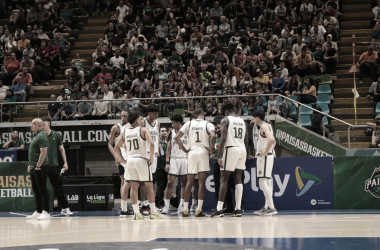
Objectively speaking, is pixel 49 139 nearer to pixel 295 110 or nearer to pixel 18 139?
pixel 18 139

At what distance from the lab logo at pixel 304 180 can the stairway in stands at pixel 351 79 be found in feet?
11.7

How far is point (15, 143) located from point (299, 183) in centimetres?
991

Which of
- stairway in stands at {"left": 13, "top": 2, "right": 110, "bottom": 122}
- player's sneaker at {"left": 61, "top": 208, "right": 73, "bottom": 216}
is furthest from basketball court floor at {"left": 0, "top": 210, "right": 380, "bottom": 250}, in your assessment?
stairway in stands at {"left": 13, "top": 2, "right": 110, "bottom": 122}

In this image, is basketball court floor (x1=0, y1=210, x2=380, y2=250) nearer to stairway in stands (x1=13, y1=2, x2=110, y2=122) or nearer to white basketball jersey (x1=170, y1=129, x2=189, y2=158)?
white basketball jersey (x1=170, y1=129, x2=189, y2=158)

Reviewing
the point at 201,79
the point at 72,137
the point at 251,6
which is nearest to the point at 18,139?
the point at 72,137

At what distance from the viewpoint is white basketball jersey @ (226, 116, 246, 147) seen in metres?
12.7

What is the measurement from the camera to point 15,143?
19.7 metres

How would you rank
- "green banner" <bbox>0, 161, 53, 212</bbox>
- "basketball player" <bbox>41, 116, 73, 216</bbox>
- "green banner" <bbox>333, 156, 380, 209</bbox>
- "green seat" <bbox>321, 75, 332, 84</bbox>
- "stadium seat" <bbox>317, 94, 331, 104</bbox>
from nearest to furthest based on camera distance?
"basketball player" <bbox>41, 116, 73, 216</bbox>
"green banner" <bbox>333, 156, 380, 209</bbox>
"green banner" <bbox>0, 161, 53, 212</bbox>
"stadium seat" <bbox>317, 94, 331, 104</bbox>
"green seat" <bbox>321, 75, 332, 84</bbox>

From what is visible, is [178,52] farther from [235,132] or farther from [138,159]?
[138,159]

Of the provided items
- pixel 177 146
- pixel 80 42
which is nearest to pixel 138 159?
pixel 177 146

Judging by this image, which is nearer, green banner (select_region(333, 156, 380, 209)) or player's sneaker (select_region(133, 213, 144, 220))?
player's sneaker (select_region(133, 213, 144, 220))

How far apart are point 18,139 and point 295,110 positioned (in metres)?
8.97

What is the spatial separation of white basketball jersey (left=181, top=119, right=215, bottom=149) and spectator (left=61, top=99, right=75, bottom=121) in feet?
26.7

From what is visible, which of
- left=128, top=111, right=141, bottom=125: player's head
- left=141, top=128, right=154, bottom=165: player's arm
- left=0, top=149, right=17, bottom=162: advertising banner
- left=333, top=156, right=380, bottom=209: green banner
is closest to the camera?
left=141, top=128, right=154, bottom=165: player's arm
